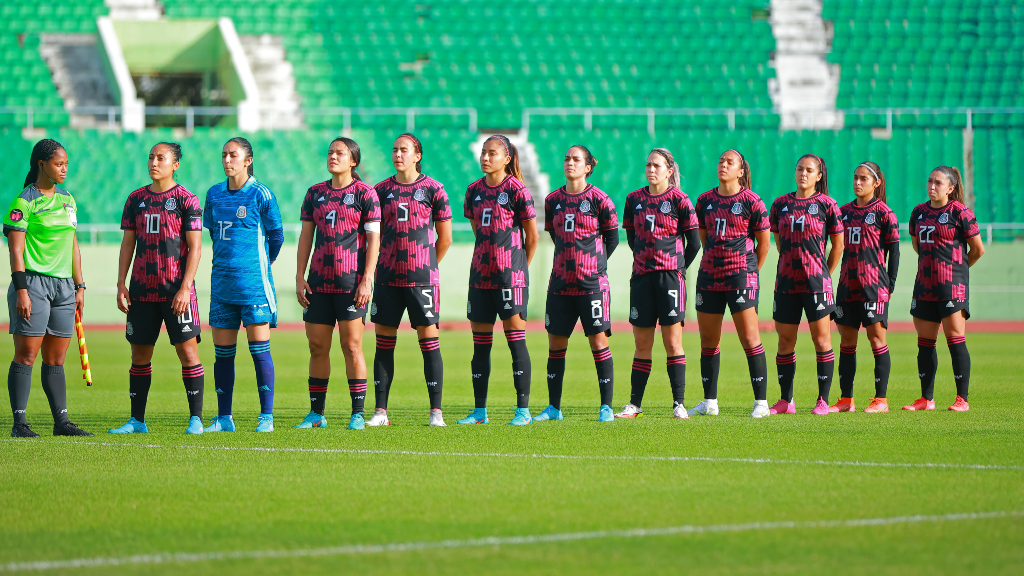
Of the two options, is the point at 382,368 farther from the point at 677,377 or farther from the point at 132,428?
the point at 677,377

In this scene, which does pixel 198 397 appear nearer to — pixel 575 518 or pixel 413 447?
pixel 413 447

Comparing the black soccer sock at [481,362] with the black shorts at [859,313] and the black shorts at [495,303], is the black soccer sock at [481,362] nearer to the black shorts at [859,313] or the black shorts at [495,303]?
the black shorts at [495,303]

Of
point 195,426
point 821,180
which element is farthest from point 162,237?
point 821,180

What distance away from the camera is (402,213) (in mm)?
7672

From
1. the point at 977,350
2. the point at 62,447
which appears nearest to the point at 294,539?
the point at 62,447

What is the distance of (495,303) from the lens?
7.91 metres

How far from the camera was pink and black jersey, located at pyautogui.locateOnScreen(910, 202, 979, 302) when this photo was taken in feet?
28.8

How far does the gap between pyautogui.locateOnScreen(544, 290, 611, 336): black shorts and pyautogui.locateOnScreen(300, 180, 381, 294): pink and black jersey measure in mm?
1450

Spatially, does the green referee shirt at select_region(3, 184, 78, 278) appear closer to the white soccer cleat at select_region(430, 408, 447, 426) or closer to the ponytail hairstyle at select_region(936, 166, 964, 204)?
the white soccer cleat at select_region(430, 408, 447, 426)

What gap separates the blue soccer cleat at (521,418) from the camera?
782 centimetres

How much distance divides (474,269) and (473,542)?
3760 mm

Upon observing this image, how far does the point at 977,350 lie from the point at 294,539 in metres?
12.5

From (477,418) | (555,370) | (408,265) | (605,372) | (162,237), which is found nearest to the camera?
(162,237)

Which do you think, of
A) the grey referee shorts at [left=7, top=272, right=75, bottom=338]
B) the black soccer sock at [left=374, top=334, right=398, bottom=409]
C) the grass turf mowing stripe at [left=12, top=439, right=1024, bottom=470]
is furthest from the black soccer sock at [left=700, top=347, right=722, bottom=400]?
the grey referee shorts at [left=7, top=272, right=75, bottom=338]
